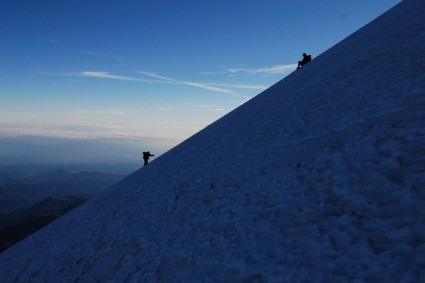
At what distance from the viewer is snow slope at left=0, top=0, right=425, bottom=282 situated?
3.00 meters

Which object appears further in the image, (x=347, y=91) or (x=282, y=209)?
(x=347, y=91)

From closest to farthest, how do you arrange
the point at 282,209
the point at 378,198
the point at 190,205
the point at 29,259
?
the point at 378,198
the point at 282,209
the point at 190,205
the point at 29,259

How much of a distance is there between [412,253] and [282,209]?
167cm

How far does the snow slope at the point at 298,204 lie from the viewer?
9.86 feet

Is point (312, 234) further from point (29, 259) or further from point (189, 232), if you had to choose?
point (29, 259)

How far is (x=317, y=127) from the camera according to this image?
6133 mm

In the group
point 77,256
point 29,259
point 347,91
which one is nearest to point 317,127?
point 347,91

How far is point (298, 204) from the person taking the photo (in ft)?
13.1

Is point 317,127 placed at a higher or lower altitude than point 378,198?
higher

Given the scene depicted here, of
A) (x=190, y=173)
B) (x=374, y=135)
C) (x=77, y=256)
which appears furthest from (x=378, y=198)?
(x=77, y=256)

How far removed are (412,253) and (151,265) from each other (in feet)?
10.7

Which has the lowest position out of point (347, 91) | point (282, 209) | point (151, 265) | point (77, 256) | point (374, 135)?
point (77, 256)

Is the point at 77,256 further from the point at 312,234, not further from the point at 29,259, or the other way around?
the point at 312,234

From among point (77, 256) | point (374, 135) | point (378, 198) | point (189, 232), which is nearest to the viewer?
point (378, 198)
